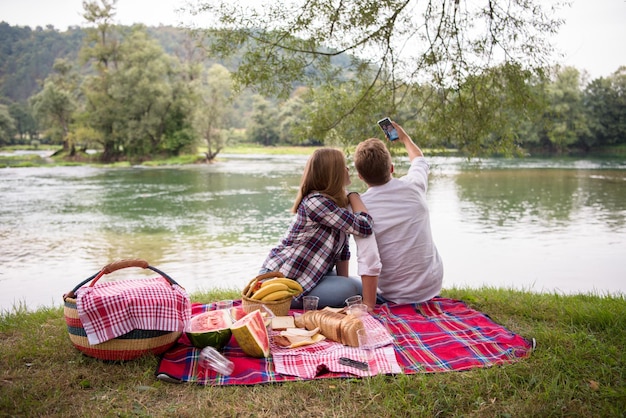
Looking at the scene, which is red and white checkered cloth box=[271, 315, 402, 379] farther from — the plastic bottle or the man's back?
the man's back

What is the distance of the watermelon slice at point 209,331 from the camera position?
3123 millimetres

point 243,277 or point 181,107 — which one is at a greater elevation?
point 181,107

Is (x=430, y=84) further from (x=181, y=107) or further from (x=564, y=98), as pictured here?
(x=564, y=98)

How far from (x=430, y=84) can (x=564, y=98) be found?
137 feet

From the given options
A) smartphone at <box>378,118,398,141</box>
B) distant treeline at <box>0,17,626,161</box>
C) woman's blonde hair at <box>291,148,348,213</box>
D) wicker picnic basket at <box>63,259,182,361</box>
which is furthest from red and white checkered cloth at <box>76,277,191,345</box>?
distant treeline at <box>0,17,626,161</box>

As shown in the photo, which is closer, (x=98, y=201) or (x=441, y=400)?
(x=441, y=400)

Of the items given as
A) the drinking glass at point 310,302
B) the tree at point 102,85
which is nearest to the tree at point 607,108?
the tree at point 102,85

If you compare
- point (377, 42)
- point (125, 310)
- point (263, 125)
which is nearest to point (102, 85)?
point (263, 125)

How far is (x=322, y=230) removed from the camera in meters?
3.88

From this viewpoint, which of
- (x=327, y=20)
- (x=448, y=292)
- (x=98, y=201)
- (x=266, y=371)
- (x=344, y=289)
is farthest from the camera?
(x=98, y=201)

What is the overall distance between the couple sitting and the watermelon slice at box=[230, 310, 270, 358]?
752 mm

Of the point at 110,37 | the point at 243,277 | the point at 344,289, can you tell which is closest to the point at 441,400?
the point at 344,289

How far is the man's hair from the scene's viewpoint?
3.92 metres

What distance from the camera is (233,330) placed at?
3043 millimetres
